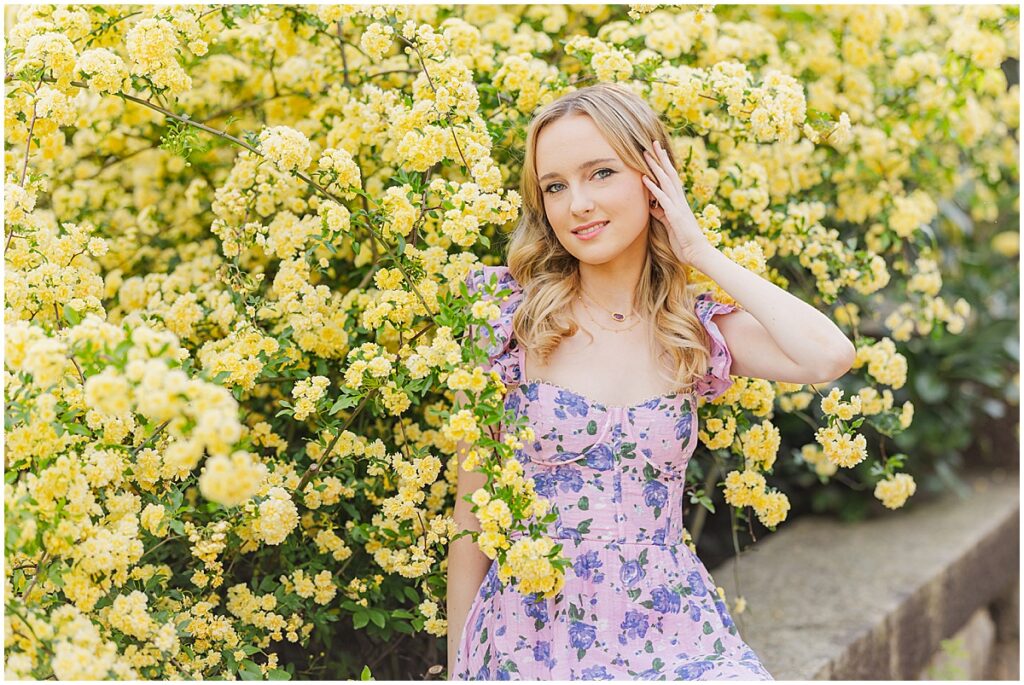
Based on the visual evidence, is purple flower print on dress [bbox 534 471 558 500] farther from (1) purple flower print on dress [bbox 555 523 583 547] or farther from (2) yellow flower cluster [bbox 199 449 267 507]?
(2) yellow flower cluster [bbox 199 449 267 507]

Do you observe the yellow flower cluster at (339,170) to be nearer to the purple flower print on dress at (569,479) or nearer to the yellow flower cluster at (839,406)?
the purple flower print on dress at (569,479)

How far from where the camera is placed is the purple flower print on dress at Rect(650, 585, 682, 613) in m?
1.89

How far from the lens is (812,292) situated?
270 centimetres

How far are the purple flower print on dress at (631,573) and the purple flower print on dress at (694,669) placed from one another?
0.17m

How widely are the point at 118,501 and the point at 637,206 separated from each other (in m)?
1.08

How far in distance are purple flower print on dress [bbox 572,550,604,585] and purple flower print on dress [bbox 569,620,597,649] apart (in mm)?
82

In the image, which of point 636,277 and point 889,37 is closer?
point 636,277

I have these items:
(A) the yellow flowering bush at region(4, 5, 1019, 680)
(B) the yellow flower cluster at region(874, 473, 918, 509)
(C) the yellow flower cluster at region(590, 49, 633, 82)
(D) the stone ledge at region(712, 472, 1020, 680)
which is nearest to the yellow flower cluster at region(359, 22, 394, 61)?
(A) the yellow flowering bush at region(4, 5, 1019, 680)

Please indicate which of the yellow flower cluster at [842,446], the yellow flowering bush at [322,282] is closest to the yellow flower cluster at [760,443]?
the yellow flowering bush at [322,282]

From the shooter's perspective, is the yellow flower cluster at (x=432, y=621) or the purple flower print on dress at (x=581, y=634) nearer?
the purple flower print on dress at (x=581, y=634)

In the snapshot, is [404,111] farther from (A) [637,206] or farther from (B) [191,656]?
(B) [191,656]

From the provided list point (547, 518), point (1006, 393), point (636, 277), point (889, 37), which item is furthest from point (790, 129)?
point (1006, 393)

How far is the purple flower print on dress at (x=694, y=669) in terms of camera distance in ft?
5.82

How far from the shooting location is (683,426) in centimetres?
196
